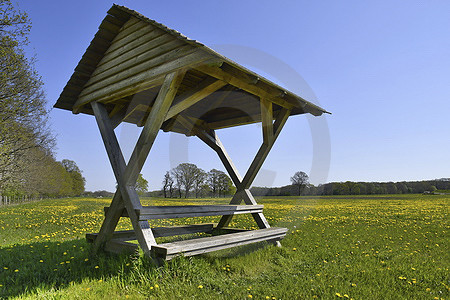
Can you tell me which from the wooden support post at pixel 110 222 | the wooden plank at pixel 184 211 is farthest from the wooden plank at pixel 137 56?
the wooden plank at pixel 184 211

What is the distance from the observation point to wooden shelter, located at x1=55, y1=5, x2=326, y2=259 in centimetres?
429

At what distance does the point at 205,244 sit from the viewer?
170 inches

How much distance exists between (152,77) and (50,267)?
3.56m

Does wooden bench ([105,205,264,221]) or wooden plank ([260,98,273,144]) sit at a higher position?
wooden plank ([260,98,273,144])

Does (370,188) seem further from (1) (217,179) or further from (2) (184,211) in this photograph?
(2) (184,211)

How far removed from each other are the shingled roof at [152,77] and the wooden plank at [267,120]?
157 mm

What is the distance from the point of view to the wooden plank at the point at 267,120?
19.4 ft

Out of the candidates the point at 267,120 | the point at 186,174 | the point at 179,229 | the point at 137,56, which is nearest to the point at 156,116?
the point at 137,56

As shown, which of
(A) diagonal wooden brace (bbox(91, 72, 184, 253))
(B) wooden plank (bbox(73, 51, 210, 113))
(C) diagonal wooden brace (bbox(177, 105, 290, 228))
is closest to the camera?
(B) wooden plank (bbox(73, 51, 210, 113))

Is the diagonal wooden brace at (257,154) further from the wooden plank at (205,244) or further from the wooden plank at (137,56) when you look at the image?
the wooden plank at (137,56)

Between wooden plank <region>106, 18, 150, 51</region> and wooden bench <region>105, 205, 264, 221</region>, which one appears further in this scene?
wooden plank <region>106, 18, 150, 51</region>

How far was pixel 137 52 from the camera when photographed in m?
5.04

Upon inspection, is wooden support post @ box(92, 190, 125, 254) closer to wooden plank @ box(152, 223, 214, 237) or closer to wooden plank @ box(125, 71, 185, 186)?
wooden plank @ box(125, 71, 185, 186)

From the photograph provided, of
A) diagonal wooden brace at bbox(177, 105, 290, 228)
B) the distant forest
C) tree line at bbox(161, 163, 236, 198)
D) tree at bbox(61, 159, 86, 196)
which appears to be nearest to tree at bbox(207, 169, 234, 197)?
tree line at bbox(161, 163, 236, 198)
